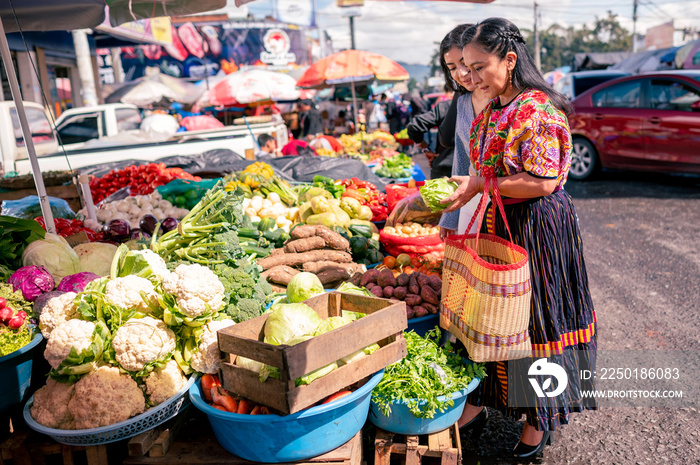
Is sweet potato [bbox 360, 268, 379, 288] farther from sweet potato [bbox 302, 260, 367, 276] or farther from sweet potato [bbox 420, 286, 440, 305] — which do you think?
sweet potato [bbox 302, 260, 367, 276]

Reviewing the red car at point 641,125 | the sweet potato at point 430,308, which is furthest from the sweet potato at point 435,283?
the red car at point 641,125

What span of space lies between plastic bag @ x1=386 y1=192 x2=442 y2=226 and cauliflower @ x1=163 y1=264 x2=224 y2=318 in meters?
2.34

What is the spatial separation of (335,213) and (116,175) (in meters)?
3.61

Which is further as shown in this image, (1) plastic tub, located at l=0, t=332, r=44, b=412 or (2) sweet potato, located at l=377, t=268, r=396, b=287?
(2) sweet potato, located at l=377, t=268, r=396, b=287

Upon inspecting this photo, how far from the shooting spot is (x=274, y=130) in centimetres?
1137

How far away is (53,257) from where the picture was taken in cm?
298

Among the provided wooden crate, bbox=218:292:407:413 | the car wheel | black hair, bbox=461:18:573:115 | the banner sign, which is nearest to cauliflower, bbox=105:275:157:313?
wooden crate, bbox=218:292:407:413

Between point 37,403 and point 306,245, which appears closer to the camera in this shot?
point 37,403

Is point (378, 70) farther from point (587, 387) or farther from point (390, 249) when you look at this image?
point (587, 387)

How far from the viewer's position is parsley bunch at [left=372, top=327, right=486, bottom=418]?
231 cm

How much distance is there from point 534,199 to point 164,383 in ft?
6.44

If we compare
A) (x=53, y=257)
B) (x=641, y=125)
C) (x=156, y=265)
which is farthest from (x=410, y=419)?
(x=641, y=125)

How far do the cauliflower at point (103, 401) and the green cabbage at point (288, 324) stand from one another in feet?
2.10

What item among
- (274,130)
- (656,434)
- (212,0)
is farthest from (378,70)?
(656,434)
